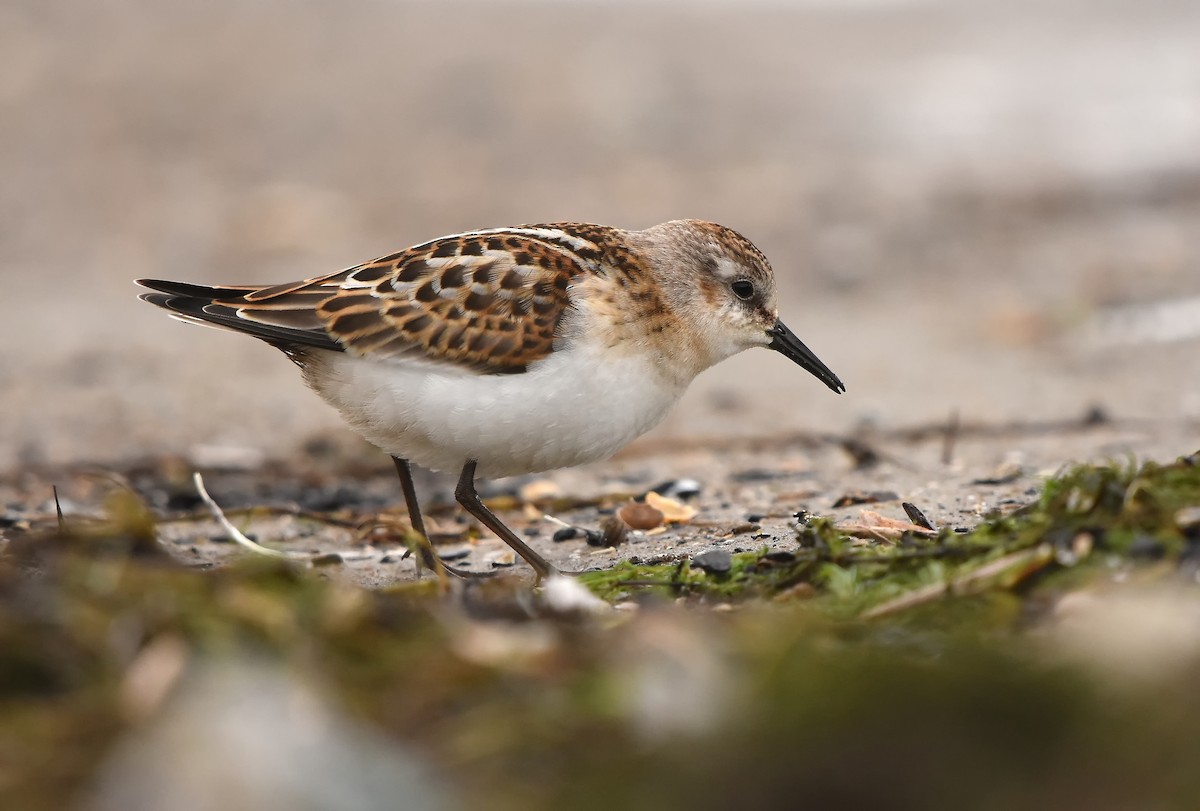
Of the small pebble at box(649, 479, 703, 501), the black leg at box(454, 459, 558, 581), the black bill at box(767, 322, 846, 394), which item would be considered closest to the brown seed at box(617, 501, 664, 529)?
the black leg at box(454, 459, 558, 581)

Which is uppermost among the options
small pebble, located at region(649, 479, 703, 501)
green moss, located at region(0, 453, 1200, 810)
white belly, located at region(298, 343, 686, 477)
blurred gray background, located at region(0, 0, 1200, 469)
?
blurred gray background, located at region(0, 0, 1200, 469)

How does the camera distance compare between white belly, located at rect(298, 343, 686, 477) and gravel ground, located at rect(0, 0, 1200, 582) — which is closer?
white belly, located at rect(298, 343, 686, 477)

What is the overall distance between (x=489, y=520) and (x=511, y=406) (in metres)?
0.64

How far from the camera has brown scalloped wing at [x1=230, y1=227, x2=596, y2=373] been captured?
4.90m

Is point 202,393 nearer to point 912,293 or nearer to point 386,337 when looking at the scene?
point 386,337

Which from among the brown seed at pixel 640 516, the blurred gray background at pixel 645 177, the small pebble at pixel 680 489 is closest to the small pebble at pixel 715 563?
the brown seed at pixel 640 516

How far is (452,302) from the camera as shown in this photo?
5.02 meters

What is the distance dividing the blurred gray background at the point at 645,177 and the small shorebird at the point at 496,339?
8.66 ft

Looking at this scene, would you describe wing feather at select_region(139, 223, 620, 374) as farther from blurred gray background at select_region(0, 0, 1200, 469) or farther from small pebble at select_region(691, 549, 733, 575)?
blurred gray background at select_region(0, 0, 1200, 469)

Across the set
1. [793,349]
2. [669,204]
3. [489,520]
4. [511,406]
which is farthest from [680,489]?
[669,204]

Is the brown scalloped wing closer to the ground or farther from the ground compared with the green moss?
farther from the ground

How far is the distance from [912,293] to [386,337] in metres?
6.66

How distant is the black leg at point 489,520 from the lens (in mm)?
5043

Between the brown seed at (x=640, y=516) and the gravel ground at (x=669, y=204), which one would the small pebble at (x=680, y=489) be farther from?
the brown seed at (x=640, y=516)
